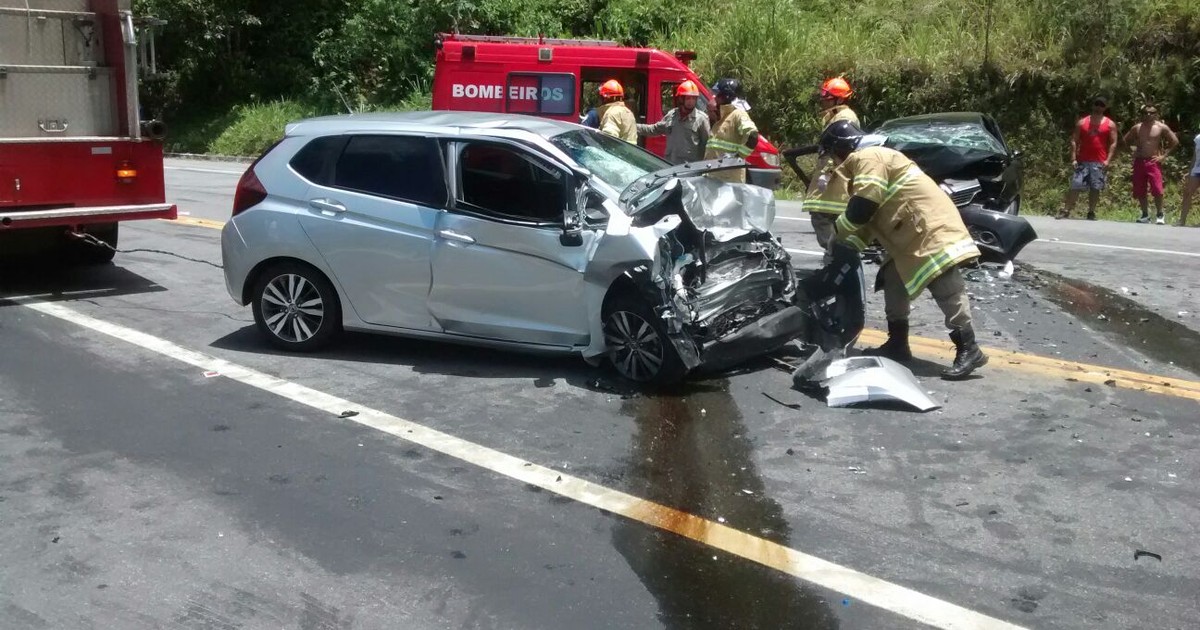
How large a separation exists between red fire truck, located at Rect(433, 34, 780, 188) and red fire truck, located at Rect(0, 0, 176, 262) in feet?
18.3

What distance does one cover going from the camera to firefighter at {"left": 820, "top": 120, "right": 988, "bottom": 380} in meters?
6.86

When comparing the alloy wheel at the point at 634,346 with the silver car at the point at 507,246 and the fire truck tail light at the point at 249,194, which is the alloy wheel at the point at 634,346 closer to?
the silver car at the point at 507,246

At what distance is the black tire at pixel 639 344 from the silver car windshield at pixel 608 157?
2.58 feet

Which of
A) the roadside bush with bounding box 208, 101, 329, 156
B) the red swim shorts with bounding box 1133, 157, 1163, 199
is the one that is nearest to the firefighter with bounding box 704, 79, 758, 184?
the red swim shorts with bounding box 1133, 157, 1163, 199

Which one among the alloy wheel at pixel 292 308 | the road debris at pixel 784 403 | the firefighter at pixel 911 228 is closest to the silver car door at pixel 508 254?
the alloy wheel at pixel 292 308

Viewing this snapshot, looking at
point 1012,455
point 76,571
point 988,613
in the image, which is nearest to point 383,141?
point 76,571

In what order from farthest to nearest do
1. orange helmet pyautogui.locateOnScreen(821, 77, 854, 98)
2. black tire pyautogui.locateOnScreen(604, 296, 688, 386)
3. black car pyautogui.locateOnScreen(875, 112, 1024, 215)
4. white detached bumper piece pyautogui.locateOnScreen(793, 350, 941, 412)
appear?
1. black car pyautogui.locateOnScreen(875, 112, 1024, 215)
2. orange helmet pyautogui.locateOnScreen(821, 77, 854, 98)
3. black tire pyautogui.locateOnScreen(604, 296, 688, 386)
4. white detached bumper piece pyautogui.locateOnScreen(793, 350, 941, 412)

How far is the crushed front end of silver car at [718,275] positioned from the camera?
659 cm

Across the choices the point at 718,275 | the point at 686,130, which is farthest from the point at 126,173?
the point at 718,275

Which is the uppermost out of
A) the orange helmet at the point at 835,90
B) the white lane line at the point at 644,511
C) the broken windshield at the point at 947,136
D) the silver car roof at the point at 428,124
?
the orange helmet at the point at 835,90

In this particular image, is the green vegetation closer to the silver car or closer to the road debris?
the silver car

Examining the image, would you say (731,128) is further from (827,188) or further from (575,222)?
(575,222)

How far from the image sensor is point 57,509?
16.8 feet

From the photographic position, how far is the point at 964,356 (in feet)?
22.9
